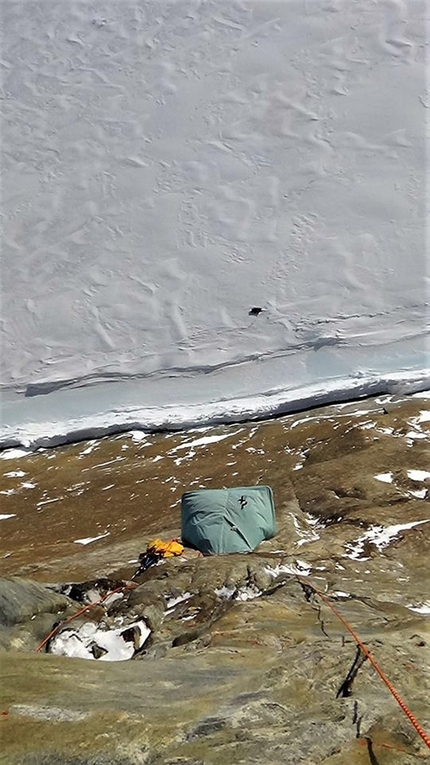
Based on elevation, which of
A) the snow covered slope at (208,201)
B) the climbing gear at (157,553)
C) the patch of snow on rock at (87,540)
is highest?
the snow covered slope at (208,201)

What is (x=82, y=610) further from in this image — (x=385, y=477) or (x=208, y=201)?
(x=208, y=201)

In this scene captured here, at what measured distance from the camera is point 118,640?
556 centimetres

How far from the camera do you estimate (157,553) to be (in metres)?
7.81

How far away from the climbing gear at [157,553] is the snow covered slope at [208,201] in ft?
22.0

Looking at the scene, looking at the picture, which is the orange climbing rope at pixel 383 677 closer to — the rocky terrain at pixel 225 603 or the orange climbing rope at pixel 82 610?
the rocky terrain at pixel 225 603

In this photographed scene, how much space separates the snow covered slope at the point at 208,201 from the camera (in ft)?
49.4

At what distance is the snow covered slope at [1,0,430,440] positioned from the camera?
15.1 m

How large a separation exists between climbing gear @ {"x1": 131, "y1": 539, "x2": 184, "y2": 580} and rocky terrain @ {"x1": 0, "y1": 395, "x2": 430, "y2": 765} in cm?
17

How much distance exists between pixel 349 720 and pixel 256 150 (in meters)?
16.4

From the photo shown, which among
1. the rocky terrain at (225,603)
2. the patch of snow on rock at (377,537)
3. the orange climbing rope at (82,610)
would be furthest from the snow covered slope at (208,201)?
the orange climbing rope at (82,610)

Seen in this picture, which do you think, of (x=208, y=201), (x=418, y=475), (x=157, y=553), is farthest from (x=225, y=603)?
(x=208, y=201)

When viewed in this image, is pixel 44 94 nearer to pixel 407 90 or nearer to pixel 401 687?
pixel 407 90

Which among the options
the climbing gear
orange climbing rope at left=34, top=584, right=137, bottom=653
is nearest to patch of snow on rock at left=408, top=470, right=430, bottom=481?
the climbing gear

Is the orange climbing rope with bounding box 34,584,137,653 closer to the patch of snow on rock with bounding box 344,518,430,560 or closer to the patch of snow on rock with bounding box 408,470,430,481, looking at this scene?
the patch of snow on rock with bounding box 344,518,430,560
